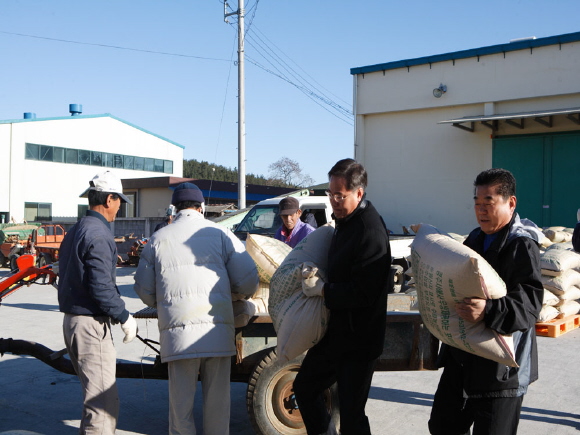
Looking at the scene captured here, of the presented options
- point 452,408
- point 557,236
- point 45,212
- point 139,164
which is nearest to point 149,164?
point 139,164

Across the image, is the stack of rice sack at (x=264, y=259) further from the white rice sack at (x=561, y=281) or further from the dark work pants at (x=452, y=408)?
the white rice sack at (x=561, y=281)

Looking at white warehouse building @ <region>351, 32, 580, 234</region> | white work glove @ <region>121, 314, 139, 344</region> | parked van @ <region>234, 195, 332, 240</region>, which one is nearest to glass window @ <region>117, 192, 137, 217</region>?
white warehouse building @ <region>351, 32, 580, 234</region>

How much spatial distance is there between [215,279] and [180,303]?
0.85 ft

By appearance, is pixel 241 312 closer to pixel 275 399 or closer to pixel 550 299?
pixel 275 399

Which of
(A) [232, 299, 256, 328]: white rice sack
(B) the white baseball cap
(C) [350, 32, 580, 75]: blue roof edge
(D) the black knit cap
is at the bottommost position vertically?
(A) [232, 299, 256, 328]: white rice sack

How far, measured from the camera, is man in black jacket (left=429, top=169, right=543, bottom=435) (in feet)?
8.52

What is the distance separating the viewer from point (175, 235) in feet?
11.6

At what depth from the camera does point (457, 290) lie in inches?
105

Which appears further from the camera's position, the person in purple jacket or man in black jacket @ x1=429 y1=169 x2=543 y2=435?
the person in purple jacket

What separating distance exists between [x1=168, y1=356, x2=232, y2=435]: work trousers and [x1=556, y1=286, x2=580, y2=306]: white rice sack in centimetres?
645

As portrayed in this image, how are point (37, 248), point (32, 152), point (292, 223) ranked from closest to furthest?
point (292, 223) < point (37, 248) < point (32, 152)

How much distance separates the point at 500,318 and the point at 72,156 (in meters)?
37.4

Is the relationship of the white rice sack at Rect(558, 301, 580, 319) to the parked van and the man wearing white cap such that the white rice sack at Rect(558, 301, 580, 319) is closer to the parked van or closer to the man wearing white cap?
the parked van

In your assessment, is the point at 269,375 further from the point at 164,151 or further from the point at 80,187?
the point at 164,151
